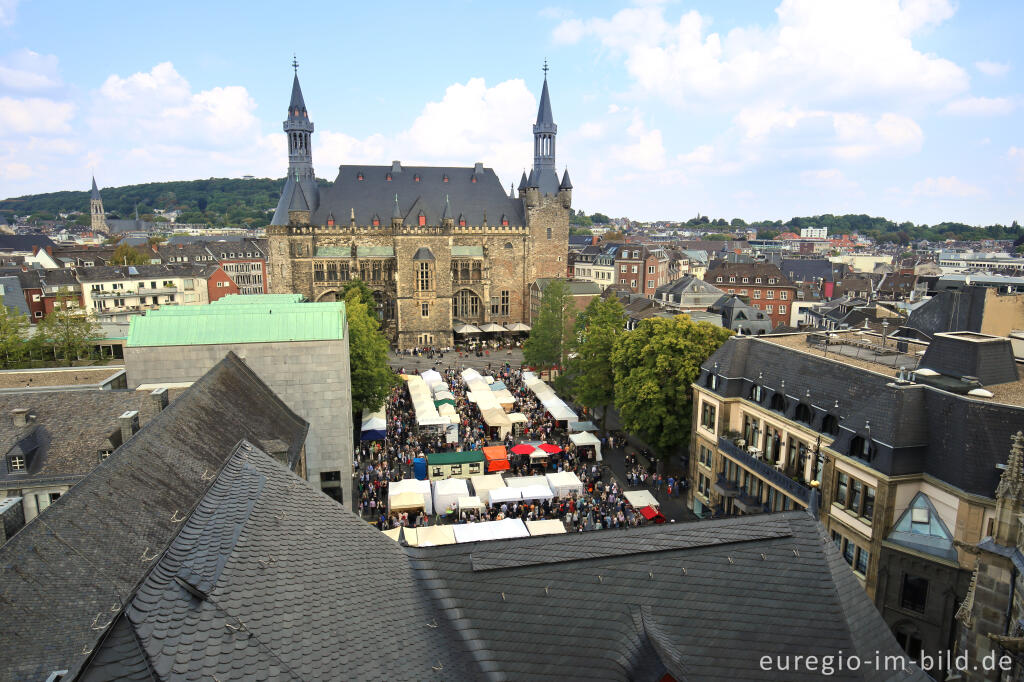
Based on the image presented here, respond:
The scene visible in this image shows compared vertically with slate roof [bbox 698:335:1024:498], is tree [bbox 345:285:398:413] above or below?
below

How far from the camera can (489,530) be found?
2484cm

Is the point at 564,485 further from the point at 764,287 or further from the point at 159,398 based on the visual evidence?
the point at 764,287

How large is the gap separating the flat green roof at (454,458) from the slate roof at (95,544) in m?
15.2

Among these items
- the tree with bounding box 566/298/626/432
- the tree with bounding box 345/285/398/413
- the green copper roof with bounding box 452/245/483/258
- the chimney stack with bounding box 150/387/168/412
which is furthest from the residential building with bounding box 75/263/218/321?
the chimney stack with bounding box 150/387/168/412

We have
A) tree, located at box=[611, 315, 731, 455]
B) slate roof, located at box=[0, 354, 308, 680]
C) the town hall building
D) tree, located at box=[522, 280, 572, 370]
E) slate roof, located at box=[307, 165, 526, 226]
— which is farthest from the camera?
slate roof, located at box=[307, 165, 526, 226]

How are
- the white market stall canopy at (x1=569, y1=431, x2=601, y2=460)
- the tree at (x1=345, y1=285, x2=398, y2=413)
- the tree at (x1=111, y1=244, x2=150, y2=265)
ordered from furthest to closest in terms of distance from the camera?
1. the tree at (x1=111, y1=244, x2=150, y2=265)
2. the tree at (x1=345, y1=285, x2=398, y2=413)
3. the white market stall canopy at (x1=569, y1=431, x2=601, y2=460)

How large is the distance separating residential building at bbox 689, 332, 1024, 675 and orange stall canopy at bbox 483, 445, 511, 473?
10481 mm

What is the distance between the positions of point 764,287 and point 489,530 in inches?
2872

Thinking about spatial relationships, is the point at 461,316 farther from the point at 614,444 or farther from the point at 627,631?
the point at 627,631

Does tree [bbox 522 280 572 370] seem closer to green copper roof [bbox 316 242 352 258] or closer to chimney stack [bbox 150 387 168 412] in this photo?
green copper roof [bbox 316 242 352 258]

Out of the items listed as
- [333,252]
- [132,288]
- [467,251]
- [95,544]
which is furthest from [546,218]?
[95,544]

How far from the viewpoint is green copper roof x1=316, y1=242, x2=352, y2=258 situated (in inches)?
3000

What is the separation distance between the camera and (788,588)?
9.81m

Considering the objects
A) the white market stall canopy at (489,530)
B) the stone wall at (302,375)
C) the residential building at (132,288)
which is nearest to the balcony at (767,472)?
the white market stall canopy at (489,530)
